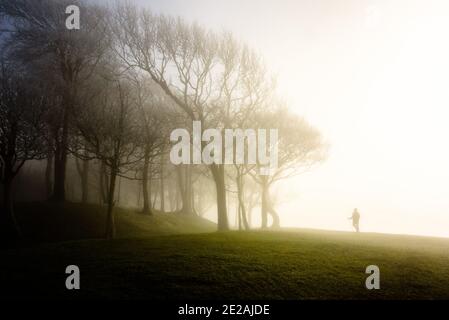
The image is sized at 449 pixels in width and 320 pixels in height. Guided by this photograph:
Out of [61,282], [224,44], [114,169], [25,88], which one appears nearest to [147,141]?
[114,169]

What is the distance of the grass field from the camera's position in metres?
11.5

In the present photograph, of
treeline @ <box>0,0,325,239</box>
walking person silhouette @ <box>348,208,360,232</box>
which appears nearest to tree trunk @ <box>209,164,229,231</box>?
treeline @ <box>0,0,325,239</box>

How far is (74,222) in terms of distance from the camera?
25766 millimetres

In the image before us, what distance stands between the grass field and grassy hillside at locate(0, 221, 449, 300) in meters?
0.03

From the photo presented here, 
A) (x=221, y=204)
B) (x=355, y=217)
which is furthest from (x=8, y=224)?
(x=355, y=217)

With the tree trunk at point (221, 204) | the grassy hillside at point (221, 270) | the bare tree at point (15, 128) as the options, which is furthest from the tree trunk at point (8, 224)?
the tree trunk at point (221, 204)

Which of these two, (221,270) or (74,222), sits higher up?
(74,222)

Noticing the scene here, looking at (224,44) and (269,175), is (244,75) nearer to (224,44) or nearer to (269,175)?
(224,44)

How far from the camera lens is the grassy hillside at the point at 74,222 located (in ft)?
78.3

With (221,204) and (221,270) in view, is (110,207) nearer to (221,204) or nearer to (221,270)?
(221,204)

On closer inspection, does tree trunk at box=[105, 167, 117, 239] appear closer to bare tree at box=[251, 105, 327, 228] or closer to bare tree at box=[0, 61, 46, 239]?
bare tree at box=[0, 61, 46, 239]

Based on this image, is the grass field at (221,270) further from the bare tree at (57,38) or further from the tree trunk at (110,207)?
the bare tree at (57,38)

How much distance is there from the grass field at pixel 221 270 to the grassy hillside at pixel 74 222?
251 inches

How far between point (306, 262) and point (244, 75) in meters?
20.1
